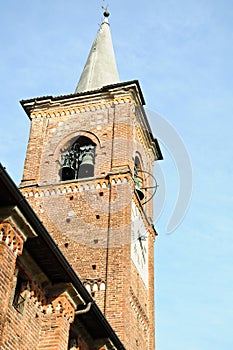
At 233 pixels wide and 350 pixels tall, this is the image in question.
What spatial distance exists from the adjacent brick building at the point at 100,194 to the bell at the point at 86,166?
0.04m

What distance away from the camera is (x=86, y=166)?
1842 cm

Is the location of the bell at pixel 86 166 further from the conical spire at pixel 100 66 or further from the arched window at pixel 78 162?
the conical spire at pixel 100 66

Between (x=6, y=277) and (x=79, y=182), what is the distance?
945 cm

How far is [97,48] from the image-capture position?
941 inches

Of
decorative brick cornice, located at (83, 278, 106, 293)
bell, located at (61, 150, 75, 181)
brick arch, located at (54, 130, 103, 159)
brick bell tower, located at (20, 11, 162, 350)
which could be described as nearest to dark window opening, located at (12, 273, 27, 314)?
brick bell tower, located at (20, 11, 162, 350)

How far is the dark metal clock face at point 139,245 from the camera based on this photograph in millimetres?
16641

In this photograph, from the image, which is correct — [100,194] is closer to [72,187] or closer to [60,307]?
[72,187]

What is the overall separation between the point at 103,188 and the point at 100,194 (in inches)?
9.4

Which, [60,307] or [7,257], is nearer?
[7,257]

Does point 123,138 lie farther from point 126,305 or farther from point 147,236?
→ point 126,305

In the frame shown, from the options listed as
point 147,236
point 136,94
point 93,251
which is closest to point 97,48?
point 136,94

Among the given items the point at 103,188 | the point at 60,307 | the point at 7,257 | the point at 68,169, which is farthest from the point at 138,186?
the point at 7,257

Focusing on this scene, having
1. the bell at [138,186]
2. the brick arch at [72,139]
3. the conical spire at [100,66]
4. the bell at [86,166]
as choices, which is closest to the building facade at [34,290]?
the bell at [138,186]

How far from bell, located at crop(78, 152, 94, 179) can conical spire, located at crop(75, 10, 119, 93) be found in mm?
3748
